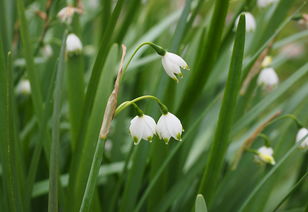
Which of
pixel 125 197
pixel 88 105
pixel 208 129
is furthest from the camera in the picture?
pixel 208 129

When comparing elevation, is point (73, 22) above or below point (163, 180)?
above

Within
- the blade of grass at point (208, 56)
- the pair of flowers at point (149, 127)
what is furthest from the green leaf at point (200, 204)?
the blade of grass at point (208, 56)

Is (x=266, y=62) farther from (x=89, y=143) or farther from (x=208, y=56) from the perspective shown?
(x=89, y=143)

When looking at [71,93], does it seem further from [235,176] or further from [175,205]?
[235,176]

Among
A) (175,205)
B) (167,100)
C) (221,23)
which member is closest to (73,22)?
(167,100)

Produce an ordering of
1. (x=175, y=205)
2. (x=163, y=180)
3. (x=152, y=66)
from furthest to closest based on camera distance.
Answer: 1. (x=152, y=66)
2. (x=175, y=205)
3. (x=163, y=180)

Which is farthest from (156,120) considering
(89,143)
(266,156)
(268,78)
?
(268,78)

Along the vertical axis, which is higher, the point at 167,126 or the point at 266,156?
the point at 167,126

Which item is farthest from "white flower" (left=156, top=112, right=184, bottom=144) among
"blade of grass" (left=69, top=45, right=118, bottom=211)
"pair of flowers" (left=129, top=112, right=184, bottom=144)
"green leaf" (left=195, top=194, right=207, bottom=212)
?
"blade of grass" (left=69, top=45, right=118, bottom=211)
